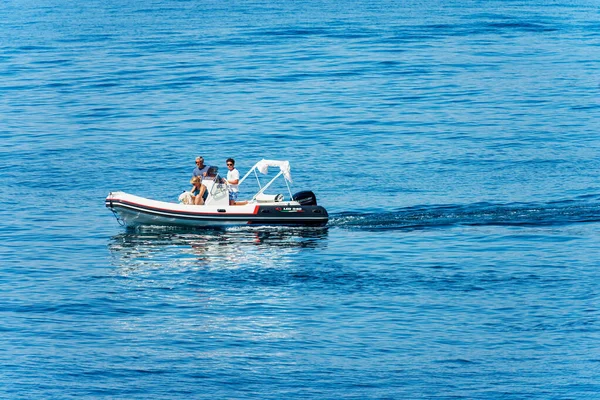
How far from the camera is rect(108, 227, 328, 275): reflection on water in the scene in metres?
31.5

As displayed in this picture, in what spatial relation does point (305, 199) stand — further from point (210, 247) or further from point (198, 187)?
point (210, 247)

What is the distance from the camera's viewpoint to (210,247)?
3334cm

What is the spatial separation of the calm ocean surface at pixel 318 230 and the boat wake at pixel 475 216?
129 millimetres

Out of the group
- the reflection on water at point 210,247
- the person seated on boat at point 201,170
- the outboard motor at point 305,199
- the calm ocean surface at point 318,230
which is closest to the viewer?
the calm ocean surface at point 318,230

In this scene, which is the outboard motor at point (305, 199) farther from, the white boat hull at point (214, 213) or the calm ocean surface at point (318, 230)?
the calm ocean surface at point (318, 230)

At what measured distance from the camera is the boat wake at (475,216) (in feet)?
115

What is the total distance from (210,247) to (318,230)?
363 centimetres

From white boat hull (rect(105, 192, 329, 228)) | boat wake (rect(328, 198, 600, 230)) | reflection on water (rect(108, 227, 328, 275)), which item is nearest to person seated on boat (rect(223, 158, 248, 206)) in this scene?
white boat hull (rect(105, 192, 329, 228))

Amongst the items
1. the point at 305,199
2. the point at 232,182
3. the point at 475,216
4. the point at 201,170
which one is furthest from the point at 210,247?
the point at 475,216

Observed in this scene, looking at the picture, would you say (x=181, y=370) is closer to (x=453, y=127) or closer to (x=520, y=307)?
(x=520, y=307)

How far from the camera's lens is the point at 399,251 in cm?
3183

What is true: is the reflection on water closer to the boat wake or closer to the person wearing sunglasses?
the person wearing sunglasses

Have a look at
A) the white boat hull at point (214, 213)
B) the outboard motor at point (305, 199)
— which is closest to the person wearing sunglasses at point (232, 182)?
the white boat hull at point (214, 213)

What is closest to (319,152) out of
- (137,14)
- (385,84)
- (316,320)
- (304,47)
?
→ (385,84)
